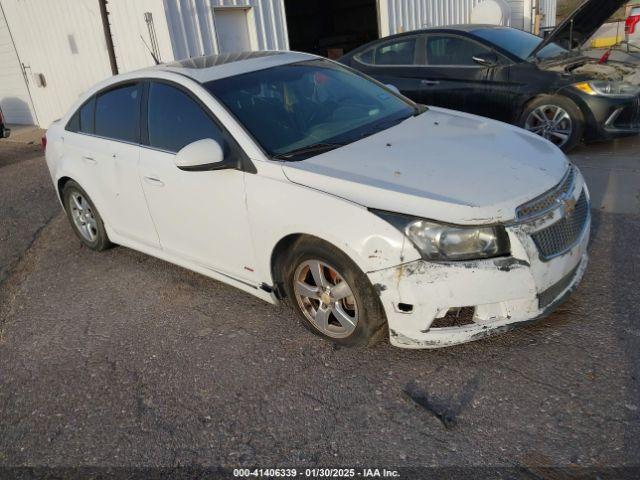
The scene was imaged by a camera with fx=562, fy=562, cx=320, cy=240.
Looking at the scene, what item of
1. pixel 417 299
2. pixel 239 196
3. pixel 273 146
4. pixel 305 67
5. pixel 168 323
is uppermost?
pixel 305 67

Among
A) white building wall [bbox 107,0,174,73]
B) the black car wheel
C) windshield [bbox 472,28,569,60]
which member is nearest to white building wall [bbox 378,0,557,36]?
white building wall [bbox 107,0,174,73]

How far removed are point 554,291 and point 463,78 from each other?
4.76 meters

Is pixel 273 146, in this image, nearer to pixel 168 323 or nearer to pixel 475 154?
pixel 475 154

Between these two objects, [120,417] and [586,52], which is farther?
[586,52]

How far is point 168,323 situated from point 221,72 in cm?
175

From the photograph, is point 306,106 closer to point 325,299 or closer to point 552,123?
point 325,299

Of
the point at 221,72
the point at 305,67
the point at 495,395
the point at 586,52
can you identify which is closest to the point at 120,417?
the point at 495,395

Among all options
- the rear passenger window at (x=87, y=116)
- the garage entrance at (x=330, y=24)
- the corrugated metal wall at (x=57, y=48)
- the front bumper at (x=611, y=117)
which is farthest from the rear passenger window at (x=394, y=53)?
the garage entrance at (x=330, y=24)

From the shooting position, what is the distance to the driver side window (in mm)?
7027

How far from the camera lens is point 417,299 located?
9.00 ft

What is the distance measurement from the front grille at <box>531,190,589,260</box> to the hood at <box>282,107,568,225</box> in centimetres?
19

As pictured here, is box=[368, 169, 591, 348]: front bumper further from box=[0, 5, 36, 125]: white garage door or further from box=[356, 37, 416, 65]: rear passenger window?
box=[0, 5, 36, 125]: white garage door

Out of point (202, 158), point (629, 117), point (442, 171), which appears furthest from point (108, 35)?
point (442, 171)

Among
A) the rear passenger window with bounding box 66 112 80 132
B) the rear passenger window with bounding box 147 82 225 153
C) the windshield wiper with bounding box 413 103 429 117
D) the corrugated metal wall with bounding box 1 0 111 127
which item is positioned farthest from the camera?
the corrugated metal wall with bounding box 1 0 111 127
